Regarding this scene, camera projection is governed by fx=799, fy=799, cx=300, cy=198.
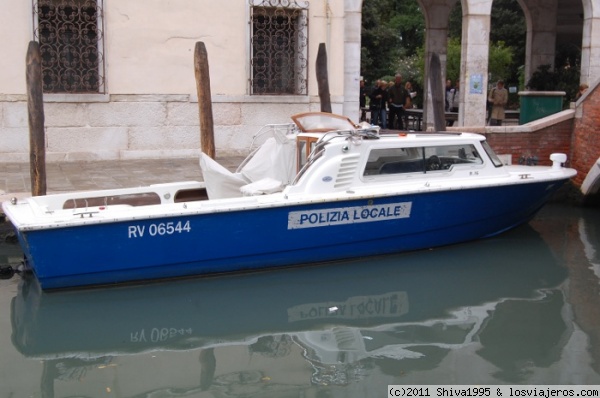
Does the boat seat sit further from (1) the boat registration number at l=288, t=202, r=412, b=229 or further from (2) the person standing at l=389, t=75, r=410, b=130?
(2) the person standing at l=389, t=75, r=410, b=130

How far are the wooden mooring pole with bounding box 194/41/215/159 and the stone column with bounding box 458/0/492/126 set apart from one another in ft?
17.7

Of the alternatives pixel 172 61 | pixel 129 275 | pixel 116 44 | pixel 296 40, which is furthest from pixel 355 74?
pixel 129 275

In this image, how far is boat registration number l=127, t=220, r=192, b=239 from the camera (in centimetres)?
711

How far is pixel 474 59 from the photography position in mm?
13531

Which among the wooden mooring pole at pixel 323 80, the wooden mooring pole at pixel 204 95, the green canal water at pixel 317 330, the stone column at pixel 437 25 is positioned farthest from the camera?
the stone column at pixel 437 25

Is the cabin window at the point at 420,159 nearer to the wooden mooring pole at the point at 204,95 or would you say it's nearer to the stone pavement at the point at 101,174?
the wooden mooring pole at the point at 204,95

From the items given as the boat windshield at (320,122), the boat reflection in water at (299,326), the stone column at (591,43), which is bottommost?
the boat reflection in water at (299,326)

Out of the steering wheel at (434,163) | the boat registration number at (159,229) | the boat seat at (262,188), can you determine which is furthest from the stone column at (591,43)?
the boat registration number at (159,229)

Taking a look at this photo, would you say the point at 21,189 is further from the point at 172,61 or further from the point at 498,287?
the point at 498,287

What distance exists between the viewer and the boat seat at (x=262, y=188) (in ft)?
25.9

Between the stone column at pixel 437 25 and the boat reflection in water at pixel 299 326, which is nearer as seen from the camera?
the boat reflection in water at pixel 299 326

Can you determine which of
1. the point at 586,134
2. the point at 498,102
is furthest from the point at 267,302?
the point at 498,102

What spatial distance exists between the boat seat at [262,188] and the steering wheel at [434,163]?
1.56 m

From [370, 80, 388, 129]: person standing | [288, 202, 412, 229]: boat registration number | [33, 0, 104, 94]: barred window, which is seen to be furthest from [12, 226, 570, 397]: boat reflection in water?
[370, 80, 388, 129]: person standing
